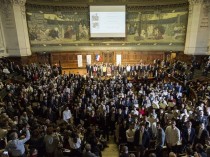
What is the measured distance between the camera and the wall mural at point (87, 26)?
21.3m

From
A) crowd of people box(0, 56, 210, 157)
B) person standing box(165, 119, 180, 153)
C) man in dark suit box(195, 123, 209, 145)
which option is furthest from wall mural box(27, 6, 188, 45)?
person standing box(165, 119, 180, 153)

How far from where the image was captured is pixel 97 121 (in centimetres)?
843

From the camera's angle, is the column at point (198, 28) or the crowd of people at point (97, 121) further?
the column at point (198, 28)

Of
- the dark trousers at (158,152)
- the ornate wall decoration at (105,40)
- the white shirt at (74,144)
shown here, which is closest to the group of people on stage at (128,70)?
the ornate wall decoration at (105,40)

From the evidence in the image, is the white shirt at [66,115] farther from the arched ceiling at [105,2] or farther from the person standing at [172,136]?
the arched ceiling at [105,2]

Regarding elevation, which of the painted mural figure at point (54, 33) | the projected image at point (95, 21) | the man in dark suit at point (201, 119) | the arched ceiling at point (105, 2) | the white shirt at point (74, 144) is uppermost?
the arched ceiling at point (105, 2)

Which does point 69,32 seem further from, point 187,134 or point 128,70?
point 187,134

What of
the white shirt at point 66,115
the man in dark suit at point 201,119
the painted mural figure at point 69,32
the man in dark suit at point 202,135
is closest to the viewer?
the man in dark suit at point 202,135

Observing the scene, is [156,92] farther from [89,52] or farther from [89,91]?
[89,52]

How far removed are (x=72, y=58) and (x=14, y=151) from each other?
60.5 ft

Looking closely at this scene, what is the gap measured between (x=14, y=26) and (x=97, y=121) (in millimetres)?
14526

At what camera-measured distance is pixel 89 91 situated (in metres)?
11.3

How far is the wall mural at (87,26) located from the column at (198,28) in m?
1.51

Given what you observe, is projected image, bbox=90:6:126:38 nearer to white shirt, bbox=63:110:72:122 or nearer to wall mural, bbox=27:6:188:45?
wall mural, bbox=27:6:188:45
